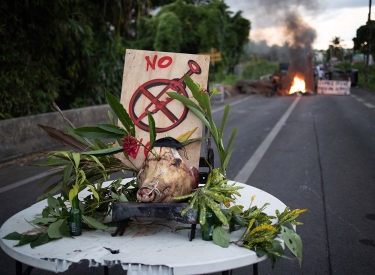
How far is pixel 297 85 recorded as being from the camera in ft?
103

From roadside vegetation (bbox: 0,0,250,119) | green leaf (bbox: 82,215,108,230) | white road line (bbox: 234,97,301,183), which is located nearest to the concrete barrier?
roadside vegetation (bbox: 0,0,250,119)

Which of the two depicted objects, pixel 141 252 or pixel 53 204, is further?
pixel 53 204

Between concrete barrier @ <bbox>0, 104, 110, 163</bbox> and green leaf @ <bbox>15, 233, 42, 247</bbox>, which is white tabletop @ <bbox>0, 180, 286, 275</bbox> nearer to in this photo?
green leaf @ <bbox>15, 233, 42, 247</bbox>

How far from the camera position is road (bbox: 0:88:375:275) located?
444 cm

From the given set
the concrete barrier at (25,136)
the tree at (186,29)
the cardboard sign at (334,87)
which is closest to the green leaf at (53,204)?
the concrete barrier at (25,136)

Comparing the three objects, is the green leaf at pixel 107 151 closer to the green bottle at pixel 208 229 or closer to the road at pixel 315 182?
the green bottle at pixel 208 229

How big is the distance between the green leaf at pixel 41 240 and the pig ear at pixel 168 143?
2.39ft

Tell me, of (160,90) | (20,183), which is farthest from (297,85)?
(160,90)

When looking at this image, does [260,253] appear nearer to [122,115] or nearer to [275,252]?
[275,252]

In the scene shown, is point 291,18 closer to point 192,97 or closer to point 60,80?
point 60,80

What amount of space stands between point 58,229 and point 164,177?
58 centimetres

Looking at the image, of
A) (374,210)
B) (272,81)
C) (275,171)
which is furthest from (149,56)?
(272,81)

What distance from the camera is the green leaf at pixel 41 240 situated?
226cm

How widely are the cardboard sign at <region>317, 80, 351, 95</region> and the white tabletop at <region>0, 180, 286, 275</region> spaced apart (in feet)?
87.9
